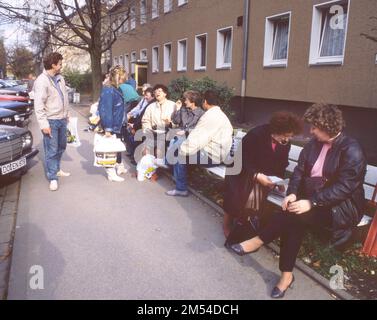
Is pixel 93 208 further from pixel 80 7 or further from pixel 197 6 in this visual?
pixel 197 6

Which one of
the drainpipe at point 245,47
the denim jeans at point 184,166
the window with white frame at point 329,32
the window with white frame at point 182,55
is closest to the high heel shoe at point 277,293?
the denim jeans at point 184,166

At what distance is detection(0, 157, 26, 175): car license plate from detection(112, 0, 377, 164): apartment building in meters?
5.88

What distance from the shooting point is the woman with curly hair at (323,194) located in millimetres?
3129

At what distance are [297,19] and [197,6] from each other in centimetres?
783

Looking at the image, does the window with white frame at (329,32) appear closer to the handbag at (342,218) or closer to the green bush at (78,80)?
the handbag at (342,218)

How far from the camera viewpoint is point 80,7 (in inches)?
667

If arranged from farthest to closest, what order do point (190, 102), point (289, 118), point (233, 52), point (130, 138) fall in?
point (233, 52) < point (130, 138) < point (190, 102) < point (289, 118)

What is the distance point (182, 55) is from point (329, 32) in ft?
36.4

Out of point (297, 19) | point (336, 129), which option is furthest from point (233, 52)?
point (336, 129)

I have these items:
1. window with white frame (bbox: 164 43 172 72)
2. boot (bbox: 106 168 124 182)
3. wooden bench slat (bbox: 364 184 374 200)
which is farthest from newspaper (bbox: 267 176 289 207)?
window with white frame (bbox: 164 43 172 72)

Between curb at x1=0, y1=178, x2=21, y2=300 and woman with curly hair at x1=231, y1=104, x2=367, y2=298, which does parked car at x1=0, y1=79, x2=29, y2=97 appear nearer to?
curb at x1=0, y1=178, x2=21, y2=300

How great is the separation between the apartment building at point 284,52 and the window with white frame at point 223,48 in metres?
0.04

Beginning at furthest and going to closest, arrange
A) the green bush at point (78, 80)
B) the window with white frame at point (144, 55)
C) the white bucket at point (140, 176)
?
the green bush at point (78, 80), the window with white frame at point (144, 55), the white bucket at point (140, 176)

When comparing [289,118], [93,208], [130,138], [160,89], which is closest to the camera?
[289,118]
